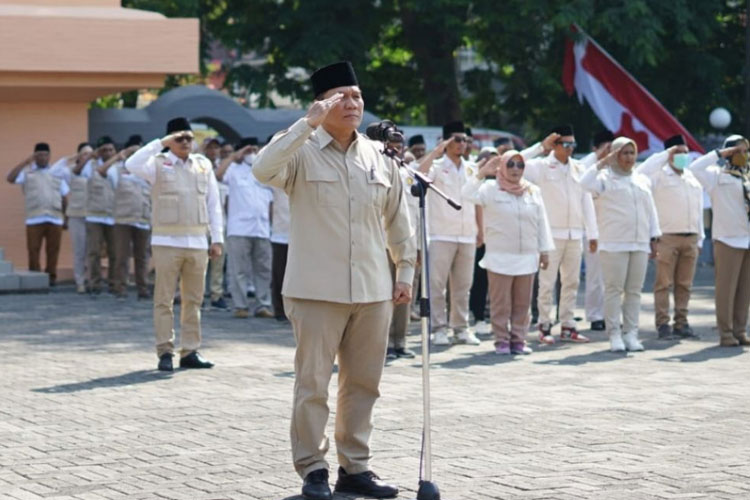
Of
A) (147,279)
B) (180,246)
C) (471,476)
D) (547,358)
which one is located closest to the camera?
(471,476)

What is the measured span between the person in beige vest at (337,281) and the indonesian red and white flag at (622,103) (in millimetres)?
16857

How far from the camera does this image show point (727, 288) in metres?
15.6

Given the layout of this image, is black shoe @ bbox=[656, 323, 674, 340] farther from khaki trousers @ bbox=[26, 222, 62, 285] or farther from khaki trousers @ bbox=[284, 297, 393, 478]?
khaki trousers @ bbox=[26, 222, 62, 285]

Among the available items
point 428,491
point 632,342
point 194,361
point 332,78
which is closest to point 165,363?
point 194,361

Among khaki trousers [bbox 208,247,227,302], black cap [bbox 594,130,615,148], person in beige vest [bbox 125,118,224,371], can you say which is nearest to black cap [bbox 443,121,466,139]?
black cap [bbox 594,130,615,148]

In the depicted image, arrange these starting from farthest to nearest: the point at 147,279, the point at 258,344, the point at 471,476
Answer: the point at 147,279 → the point at 258,344 → the point at 471,476

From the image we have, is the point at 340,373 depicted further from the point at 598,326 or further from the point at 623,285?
the point at 598,326

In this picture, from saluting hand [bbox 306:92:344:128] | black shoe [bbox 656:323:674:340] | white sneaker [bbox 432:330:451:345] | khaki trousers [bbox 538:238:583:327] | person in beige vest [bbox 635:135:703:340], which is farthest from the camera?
person in beige vest [bbox 635:135:703:340]

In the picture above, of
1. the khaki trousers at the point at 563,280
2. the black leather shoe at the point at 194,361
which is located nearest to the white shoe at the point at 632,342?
the khaki trousers at the point at 563,280

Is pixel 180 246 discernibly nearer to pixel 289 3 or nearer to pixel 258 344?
pixel 258 344

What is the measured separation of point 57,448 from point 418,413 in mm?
2594

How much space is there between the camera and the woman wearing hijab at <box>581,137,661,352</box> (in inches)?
587

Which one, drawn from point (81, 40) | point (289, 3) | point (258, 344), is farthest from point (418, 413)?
point (289, 3)

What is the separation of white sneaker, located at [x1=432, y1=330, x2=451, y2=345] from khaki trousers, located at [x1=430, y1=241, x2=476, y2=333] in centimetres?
5
